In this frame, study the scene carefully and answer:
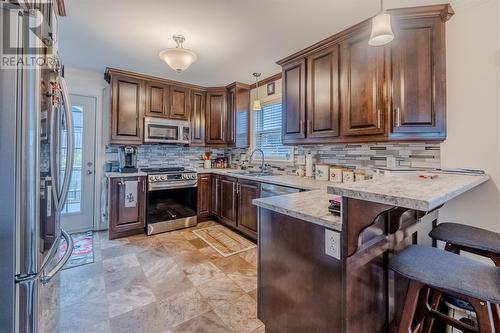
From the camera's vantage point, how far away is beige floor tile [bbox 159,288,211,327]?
1.72 m

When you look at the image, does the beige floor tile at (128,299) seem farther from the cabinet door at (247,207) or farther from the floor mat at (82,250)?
the cabinet door at (247,207)

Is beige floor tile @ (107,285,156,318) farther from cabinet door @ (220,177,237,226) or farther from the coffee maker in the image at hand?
the coffee maker

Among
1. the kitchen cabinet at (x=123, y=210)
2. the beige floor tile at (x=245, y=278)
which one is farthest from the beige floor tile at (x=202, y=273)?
the kitchen cabinet at (x=123, y=210)

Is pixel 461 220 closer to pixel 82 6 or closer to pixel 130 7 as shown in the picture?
pixel 130 7

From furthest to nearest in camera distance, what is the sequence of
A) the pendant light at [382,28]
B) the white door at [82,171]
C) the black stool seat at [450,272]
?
1. the white door at [82,171]
2. the pendant light at [382,28]
3. the black stool seat at [450,272]

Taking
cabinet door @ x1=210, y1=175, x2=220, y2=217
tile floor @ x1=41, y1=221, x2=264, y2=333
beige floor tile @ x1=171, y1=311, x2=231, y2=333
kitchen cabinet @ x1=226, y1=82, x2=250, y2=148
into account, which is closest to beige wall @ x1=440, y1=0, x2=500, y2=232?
Answer: tile floor @ x1=41, y1=221, x2=264, y2=333

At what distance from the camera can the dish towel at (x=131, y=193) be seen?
326 cm

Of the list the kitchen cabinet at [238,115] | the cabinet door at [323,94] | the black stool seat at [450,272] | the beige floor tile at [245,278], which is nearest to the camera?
the black stool seat at [450,272]

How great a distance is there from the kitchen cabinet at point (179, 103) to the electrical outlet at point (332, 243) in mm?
3454

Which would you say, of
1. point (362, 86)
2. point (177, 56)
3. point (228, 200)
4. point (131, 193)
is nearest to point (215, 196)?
point (228, 200)

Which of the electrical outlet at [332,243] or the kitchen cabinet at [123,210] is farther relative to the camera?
→ the kitchen cabinet at [123,210]

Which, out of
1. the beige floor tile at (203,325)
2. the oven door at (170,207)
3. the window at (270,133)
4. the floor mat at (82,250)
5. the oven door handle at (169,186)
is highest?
the window at (270,133)

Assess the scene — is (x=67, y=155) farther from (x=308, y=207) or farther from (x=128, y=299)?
(x=128, y=299)

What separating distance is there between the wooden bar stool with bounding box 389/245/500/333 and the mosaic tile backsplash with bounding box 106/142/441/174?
3.89 feet
